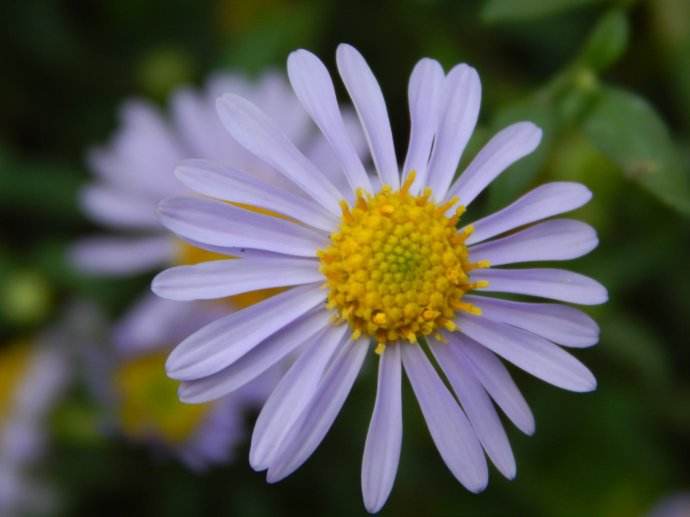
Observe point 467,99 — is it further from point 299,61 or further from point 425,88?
point 299,61

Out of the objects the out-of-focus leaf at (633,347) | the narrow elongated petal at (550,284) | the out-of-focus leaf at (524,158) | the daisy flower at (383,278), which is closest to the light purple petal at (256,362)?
the daisy flower at (383,278)

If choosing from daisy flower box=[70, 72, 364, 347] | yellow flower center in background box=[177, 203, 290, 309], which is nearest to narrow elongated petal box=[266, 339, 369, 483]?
yellow flower center in background box=[177, 203, 290, 309]

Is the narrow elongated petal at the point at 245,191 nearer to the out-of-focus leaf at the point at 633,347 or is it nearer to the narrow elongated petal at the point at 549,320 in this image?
→ the narrow elongated petal at the point at 549,320

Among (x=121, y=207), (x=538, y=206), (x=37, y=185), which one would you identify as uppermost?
(x=37, y=185)

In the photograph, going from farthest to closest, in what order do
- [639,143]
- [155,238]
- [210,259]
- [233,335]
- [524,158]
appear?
[155,238], [210,259], [639,143], [524,158], [233,335]

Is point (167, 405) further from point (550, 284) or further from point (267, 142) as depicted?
point (550, 284)

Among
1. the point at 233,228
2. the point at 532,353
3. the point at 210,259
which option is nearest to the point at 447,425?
the point at 532,353
